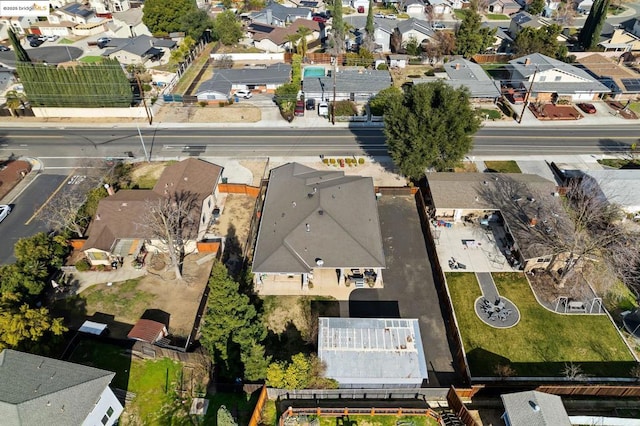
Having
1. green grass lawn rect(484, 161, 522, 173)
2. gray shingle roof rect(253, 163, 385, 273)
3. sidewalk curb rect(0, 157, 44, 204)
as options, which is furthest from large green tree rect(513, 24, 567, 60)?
sidewalk curb rect(0, 157, 44, 204)

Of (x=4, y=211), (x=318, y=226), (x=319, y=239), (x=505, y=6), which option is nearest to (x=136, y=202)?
(x=4, y=211)

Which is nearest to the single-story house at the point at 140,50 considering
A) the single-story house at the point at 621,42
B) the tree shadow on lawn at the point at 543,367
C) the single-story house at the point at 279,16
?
the single-story house at the point at 279,16

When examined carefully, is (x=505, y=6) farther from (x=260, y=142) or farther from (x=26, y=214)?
(x=26, y=214)

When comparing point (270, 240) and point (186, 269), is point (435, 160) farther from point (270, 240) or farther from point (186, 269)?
point (186, 269)

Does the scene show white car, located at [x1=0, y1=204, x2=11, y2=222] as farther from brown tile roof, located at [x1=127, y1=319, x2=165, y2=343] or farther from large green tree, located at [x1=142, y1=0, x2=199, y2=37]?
large green tree, located at [x1=142, y1=0, x2=199, y2=37]

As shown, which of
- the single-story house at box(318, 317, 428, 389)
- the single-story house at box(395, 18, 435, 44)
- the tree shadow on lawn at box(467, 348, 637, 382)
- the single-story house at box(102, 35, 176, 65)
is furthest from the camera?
the single-story house at box(395, 18, 435, 44)

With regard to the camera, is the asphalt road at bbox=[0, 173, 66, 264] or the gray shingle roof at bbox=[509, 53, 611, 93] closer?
the asphalt road at bbox=[0, 173, 66, 264]
